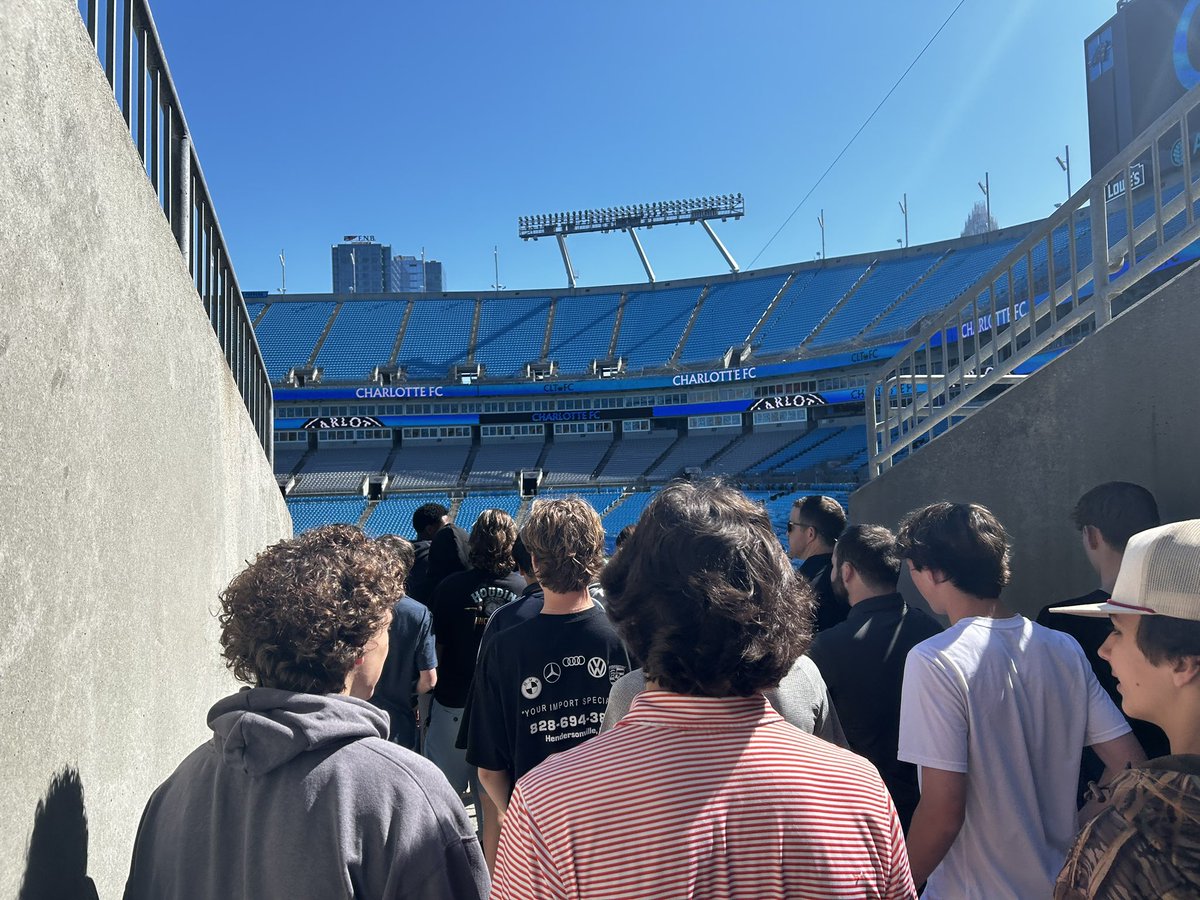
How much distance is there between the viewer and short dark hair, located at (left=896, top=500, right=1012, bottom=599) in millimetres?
2471

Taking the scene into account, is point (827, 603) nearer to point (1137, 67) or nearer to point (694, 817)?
point (694, 817)

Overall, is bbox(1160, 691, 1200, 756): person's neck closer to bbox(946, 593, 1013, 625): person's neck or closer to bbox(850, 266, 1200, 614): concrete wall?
bbox(946, 593, 1013, 625): person's neck

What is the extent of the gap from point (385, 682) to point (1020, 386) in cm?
381

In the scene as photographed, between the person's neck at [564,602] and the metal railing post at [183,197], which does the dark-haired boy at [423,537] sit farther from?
the person's neck at [564,602]

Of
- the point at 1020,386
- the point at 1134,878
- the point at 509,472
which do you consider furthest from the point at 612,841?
the point at 509,472

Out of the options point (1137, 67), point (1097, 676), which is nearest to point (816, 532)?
point (1097, 676)

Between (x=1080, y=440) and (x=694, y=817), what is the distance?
12.6 feet

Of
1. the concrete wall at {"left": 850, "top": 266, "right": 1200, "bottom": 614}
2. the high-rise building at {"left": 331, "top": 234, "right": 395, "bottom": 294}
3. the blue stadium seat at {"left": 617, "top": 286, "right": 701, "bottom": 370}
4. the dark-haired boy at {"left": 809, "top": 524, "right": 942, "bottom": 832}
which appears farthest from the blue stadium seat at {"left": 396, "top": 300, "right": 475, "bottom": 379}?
the high-rise building at {"left": 331, "top": 234, "right": 395, "bottom": 294}

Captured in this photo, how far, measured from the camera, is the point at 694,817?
1.25 meters

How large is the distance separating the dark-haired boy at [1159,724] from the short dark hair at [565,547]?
1428 millimetres

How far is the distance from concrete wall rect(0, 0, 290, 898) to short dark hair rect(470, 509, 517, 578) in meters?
1.38

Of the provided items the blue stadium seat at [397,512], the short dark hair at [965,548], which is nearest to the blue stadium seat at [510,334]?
the blue stadium seat at [397,512]

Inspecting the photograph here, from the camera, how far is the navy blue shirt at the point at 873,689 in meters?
2.73

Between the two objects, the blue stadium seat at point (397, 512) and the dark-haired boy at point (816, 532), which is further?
the blue stadium seat at point (397, 512)
